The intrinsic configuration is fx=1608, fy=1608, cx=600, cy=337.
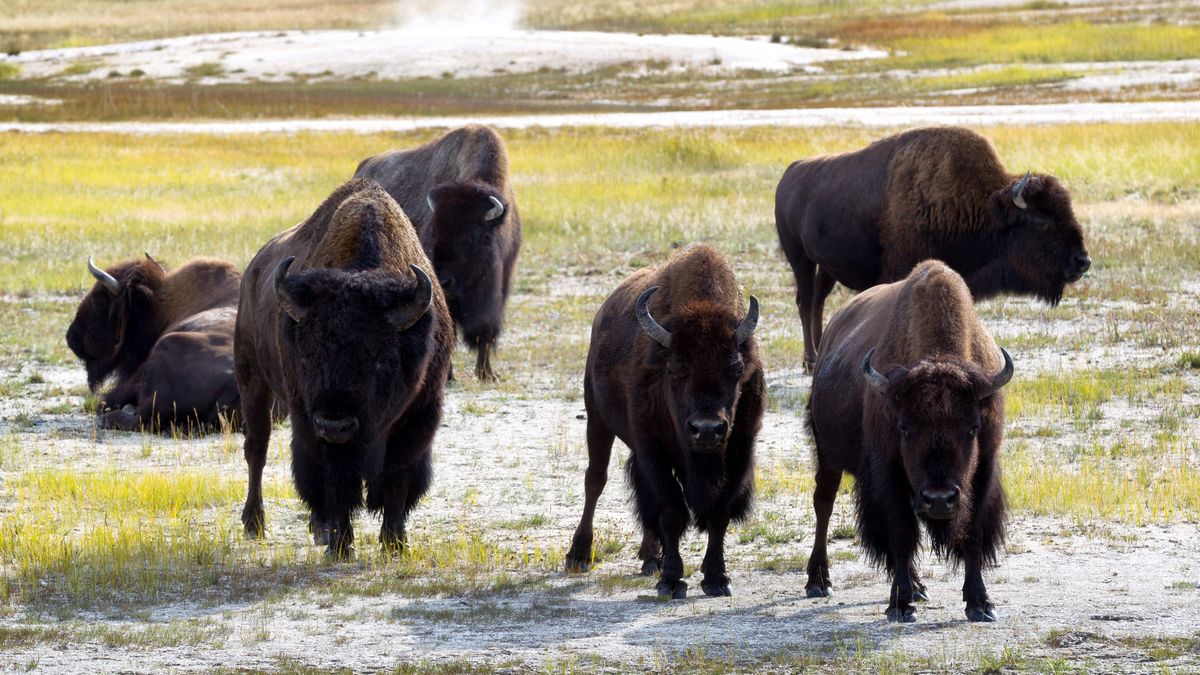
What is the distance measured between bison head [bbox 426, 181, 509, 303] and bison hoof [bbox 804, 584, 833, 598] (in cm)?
631

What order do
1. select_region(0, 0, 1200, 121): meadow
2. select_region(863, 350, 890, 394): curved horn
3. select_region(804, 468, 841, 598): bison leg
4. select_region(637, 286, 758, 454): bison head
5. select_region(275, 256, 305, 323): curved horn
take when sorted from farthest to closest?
select_region(0, 0, 1200, 121): meadow
select_region(275, 256, 305, 323): curved horn
select_region(804, 468, 841, 598): bison leg
select_region(637, 286, 758, 454): bison head
select_region(863, 350, 890, 394): curved horn

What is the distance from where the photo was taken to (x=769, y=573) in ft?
25.0

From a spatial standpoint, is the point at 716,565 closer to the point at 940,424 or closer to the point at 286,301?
A: the point at 940,424

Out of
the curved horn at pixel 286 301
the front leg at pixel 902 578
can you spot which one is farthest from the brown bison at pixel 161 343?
the front leg at pixel 902 578

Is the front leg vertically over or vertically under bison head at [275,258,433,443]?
under

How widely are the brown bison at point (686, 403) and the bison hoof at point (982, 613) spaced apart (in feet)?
3.69

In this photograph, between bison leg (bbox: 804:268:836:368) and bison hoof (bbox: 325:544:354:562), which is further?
bison leg (bbox: 804:268:836:368)

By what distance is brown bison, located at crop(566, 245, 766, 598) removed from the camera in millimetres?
6809

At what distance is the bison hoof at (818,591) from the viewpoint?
23.4ft

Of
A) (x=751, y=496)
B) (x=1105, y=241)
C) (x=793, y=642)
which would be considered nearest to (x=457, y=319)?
(x=751, y=496)

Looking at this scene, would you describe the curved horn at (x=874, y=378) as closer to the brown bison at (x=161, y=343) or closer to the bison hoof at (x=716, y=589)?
the bison hoof at (x=716, y=589)

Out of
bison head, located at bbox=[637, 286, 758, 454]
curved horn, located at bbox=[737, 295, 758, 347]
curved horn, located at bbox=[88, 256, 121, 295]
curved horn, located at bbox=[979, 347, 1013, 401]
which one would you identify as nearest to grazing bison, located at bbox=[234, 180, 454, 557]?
bison head, located at bbox=[637, 286, 758, 454]

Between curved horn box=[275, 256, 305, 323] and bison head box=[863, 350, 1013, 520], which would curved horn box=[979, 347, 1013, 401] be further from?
curved horn box=[275, 256, 305, 323]

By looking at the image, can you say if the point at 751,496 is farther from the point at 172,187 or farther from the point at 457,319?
the point at 172,187
